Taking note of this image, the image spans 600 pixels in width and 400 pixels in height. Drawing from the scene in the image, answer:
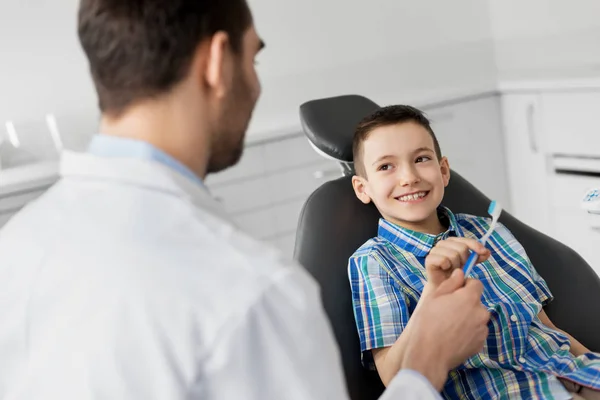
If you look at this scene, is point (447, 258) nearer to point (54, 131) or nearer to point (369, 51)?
point (54, 131)

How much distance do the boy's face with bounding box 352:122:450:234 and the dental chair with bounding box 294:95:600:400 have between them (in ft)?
0.22

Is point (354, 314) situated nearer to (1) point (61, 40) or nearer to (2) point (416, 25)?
(1) point (61, 40)

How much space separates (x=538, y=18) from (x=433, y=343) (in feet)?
8.58

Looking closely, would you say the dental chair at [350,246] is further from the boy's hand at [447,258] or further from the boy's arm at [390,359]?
the boy's hand at [447,258]

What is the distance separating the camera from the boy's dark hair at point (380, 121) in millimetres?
1602

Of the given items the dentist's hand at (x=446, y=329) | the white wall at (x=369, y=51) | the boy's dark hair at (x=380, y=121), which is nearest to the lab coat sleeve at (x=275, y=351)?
the dentist's hand at (x=446, y=329)

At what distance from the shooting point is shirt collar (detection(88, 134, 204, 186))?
782mm

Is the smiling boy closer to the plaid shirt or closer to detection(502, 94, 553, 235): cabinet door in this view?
the plaid shirt

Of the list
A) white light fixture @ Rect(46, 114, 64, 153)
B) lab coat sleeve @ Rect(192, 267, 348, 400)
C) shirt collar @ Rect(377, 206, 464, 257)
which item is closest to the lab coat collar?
lab coat sleeve @ Rect(192, 267, 348, 400)

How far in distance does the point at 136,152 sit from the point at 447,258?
0.62 m

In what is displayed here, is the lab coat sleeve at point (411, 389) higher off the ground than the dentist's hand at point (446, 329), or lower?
higher

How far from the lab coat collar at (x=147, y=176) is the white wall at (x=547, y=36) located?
2497 millimetres

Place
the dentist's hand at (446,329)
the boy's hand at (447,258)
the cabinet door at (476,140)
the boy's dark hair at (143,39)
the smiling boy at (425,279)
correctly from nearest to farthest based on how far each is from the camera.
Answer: the boy's dark hair at (143,39), the dentist's hand at (446,329), the boy's hand at (447,258), the smiling boy at (425,279), the cabinet door at (476,140)

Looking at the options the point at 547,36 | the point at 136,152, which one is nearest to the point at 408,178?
the point at 136,152
